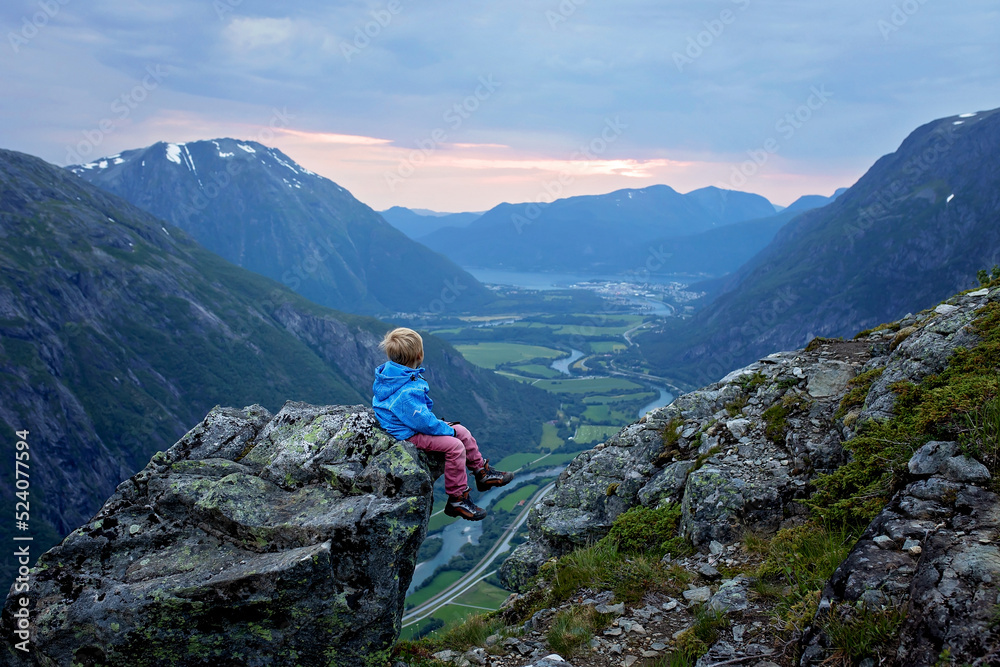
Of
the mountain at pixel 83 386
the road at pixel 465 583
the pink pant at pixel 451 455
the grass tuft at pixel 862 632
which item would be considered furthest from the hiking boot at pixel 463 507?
the mountain at pixel 83 386

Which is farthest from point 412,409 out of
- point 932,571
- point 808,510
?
point 808,510

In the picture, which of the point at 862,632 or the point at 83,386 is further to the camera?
the point at 83,386

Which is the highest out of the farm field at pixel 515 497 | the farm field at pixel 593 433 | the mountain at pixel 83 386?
the mountain at pixel 83 386

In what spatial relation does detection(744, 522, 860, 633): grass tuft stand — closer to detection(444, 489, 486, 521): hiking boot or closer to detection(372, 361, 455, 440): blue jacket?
detection(444, 489, 486, 521): hiking boot

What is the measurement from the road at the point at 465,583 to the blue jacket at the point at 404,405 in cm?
5984

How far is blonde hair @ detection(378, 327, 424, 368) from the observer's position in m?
9.12

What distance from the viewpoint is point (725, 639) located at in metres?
7.14

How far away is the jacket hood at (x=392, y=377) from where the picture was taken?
358 inches

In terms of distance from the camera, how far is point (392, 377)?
9094 mm

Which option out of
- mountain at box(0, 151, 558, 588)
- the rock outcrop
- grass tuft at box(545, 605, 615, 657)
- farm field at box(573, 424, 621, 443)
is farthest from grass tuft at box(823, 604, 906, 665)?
farm field at box(573, 424, 621, 443)

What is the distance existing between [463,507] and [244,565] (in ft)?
12.2

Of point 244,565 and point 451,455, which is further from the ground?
point 451,455

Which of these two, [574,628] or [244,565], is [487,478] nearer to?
[574,628]

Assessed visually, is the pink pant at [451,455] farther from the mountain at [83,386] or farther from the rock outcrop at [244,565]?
the mountain at [83,386]
